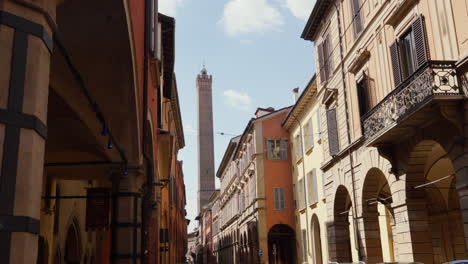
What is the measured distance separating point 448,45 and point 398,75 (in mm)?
2613

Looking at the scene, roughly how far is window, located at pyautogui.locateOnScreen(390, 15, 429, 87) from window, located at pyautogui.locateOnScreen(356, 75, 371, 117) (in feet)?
6.99

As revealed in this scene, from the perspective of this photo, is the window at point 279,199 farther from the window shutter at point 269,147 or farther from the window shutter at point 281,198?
the window shutter at point 269,147

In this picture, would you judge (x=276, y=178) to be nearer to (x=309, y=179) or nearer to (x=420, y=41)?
(x=309, y=179)

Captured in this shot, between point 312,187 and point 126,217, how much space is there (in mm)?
20755

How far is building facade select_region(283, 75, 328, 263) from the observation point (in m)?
27.5

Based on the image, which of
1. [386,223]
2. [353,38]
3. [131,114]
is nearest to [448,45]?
[353,38]

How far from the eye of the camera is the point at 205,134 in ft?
281

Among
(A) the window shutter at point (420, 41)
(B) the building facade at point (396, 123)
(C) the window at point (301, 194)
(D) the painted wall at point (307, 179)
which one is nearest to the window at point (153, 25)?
(B) the building facade at point (396, 123)

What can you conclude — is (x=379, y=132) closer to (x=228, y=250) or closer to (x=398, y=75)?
(x=398, y=75)

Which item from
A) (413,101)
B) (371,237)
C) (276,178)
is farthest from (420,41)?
(276,178)

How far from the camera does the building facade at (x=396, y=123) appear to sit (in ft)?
38.3

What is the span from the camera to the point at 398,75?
48.0ft

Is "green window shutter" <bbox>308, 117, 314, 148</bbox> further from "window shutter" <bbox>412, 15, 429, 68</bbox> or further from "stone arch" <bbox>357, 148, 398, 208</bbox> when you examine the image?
"window shutter" <bbox>412, 15, 429, 68</bbox>

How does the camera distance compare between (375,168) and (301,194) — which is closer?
(375,168)
